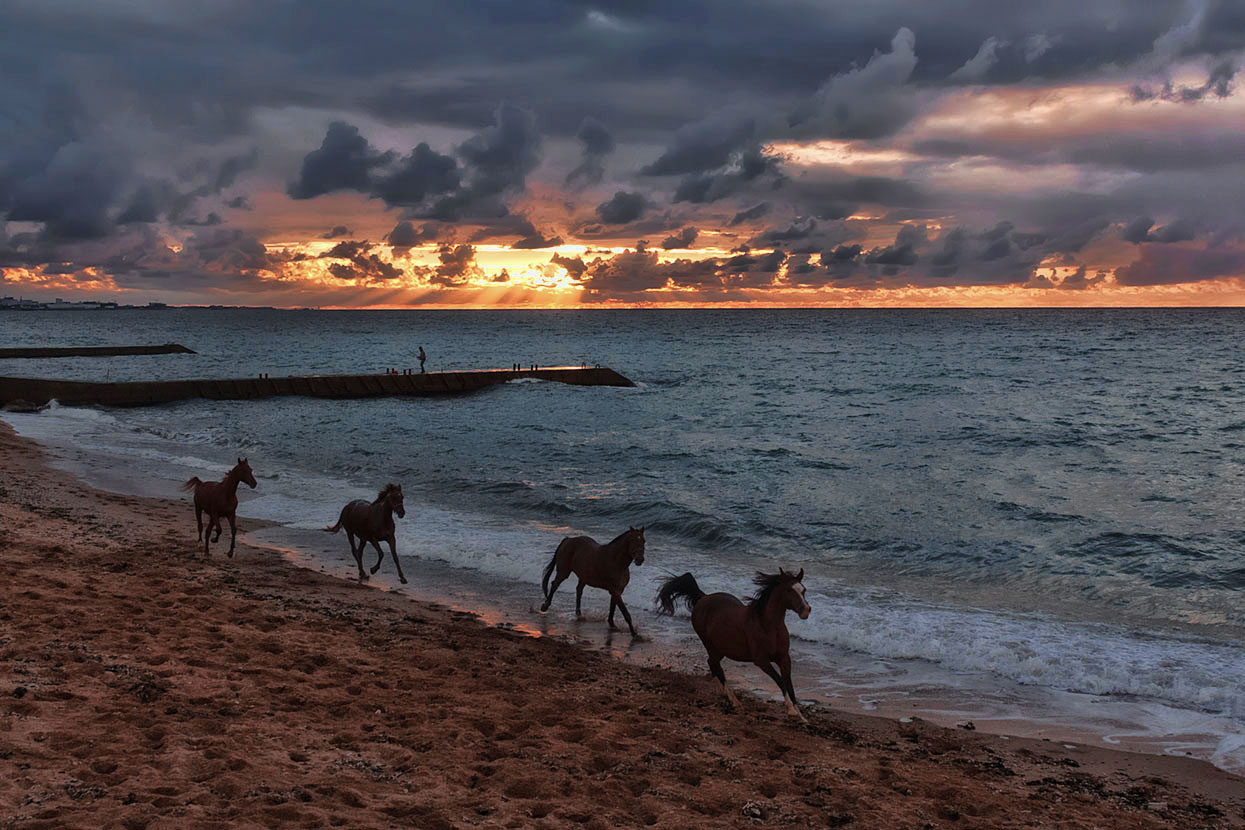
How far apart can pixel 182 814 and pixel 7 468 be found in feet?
72.7

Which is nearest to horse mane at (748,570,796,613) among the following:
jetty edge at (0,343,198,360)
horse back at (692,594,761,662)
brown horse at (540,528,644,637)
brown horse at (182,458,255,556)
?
horse back at (692,594,761,662)

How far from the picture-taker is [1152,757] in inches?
324

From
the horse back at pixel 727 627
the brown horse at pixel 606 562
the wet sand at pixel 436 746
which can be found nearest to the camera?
the wet sand at pixel 436 746

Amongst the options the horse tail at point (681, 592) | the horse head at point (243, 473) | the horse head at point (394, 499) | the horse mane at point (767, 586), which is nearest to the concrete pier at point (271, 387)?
the horse head at point (243, 473)

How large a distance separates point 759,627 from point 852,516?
13231mm

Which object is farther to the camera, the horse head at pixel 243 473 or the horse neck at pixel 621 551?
the horse head at pixel 243 473

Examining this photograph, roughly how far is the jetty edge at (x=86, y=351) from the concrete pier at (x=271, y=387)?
40450 mm

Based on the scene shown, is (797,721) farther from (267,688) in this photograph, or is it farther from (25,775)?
(25,775)

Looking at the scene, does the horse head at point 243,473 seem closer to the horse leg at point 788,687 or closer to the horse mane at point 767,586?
the horse mane at point 767,586

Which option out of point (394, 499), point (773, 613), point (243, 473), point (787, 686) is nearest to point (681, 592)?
point (773, 613)

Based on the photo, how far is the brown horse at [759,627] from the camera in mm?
8492

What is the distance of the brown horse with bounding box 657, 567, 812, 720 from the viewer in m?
8.49

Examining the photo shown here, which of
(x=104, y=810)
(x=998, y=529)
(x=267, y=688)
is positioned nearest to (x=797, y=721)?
(x=267, y=688)

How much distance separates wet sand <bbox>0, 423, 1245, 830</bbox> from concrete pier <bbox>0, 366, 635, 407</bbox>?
129ft
